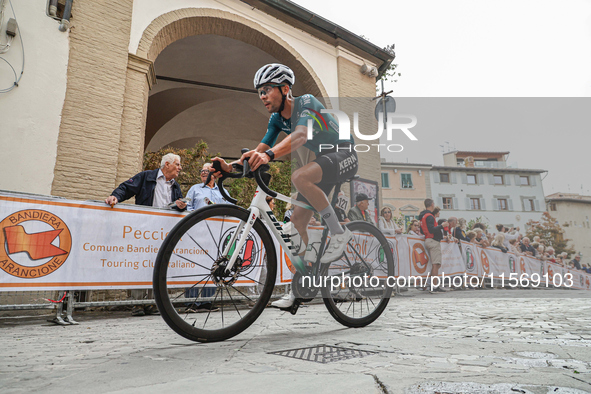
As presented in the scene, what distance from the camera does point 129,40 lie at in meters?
7.25

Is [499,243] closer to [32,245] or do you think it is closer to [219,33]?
[219,33]

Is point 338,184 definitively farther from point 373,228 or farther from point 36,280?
point 36,280

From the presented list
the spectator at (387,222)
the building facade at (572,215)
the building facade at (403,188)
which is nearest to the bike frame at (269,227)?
the spectator at (387,222)

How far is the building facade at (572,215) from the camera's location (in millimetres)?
50031

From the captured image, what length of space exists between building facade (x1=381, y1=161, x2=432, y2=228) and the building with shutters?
212 inches

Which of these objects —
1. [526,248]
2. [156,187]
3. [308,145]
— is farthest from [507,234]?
[308,145]

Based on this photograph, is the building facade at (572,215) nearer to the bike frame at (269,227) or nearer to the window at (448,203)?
the window at (448,203)

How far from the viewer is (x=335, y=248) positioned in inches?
116

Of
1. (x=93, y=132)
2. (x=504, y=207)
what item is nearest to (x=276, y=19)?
(x=93, y=132)

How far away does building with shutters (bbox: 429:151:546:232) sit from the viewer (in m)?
60.6

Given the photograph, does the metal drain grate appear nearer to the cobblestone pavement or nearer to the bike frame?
the cobblestone pavement

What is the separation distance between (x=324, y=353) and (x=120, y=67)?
6.94m

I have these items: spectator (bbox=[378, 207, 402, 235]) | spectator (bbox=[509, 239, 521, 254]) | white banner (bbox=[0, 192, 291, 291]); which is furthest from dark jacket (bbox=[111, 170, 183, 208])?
spectator (bbox=[509, 239, 521, 254])

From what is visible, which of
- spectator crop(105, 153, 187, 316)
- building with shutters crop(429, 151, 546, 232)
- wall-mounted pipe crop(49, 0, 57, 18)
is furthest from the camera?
building with shutters crop(429, 151, 546, 232)
